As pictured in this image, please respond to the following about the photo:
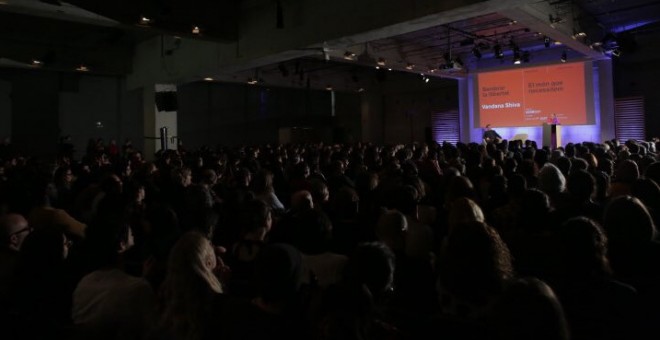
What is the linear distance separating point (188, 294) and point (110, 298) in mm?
402

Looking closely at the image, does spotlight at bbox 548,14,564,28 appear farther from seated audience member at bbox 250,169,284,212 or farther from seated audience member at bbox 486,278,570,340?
seated audience member at bbox 486,278,570,340

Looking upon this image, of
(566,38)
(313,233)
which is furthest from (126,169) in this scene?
(566,38)

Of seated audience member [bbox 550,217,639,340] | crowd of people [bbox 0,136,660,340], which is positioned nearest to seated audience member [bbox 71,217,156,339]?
crowd of people [bbox 0,136,660,340]

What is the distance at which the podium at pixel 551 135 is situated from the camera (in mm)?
14586

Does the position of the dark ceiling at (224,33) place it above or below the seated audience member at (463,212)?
above

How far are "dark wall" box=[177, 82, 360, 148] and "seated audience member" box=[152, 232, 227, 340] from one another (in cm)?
1962

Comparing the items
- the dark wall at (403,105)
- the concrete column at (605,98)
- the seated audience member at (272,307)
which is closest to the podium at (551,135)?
the concrete column at (605,98)

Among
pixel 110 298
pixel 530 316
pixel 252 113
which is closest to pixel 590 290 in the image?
pixel 530 316

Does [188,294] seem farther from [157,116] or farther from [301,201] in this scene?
[157,116]

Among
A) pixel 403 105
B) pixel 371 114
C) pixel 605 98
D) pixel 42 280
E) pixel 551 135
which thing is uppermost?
pixel 403 105

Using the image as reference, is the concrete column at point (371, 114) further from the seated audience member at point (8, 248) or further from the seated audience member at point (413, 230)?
the seated audience member at point (8, 248)

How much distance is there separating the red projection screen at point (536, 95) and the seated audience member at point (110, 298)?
15880 millimetres

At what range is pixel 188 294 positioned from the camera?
2.00 metres

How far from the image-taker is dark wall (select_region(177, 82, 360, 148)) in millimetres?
21047
